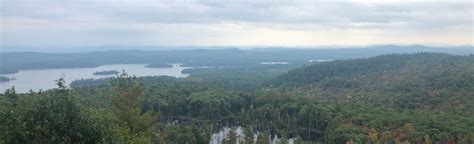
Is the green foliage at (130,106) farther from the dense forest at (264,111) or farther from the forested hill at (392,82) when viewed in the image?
the forested hill at (392,82)

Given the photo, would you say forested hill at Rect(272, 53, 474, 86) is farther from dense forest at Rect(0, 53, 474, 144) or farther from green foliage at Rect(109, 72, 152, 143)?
green foliage at Rect(109, 72, 152, 143)

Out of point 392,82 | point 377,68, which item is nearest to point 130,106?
point 392,82

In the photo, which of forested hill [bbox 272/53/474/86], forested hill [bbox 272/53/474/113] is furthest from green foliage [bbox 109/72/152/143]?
forested hill [bbox 272/53/474/86]

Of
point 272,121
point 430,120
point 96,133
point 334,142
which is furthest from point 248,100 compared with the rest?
point 96,133

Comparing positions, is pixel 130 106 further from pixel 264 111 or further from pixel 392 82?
pixel 392 82

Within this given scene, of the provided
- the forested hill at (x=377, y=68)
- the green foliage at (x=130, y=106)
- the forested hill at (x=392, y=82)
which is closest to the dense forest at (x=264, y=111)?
the green foliage at (x=130, y=106)

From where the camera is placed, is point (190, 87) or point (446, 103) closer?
point (446, 103)

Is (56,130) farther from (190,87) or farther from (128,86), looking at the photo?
(190,87)

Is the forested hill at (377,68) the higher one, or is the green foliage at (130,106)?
the green foliage at (130,106)

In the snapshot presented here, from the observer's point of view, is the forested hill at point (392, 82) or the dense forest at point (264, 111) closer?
the dense forest at point (264, 111)
